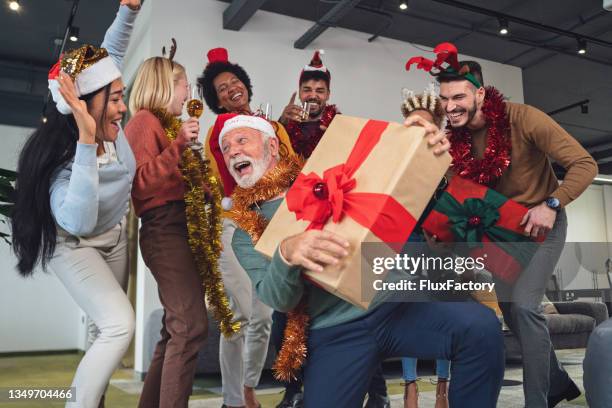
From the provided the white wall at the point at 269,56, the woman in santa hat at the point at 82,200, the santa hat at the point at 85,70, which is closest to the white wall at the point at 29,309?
the white wall at the point at 269,56

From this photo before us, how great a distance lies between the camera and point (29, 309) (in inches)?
289

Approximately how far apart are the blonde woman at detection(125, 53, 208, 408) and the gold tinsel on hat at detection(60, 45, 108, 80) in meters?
0.35

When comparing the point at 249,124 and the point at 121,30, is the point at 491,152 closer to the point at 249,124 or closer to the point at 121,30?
the point at 249,124

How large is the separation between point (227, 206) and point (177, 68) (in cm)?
92

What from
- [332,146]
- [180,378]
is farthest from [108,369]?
[332,146]

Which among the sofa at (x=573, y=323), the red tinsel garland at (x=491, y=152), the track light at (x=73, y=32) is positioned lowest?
the sofa at (x=573, y=323)

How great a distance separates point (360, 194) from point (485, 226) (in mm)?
1022

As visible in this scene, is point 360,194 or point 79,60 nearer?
point 360,194

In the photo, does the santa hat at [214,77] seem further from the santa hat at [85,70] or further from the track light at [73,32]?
the track light at [73,32]

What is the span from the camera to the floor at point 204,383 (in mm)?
2811

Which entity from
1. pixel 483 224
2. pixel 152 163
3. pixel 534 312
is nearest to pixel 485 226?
pixel 483 224

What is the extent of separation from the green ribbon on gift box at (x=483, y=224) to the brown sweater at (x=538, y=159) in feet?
0.59

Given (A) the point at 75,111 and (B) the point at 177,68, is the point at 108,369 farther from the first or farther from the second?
(B) the point at 177,68

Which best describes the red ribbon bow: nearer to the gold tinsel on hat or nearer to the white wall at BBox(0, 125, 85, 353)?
the gold tinsel on hat
